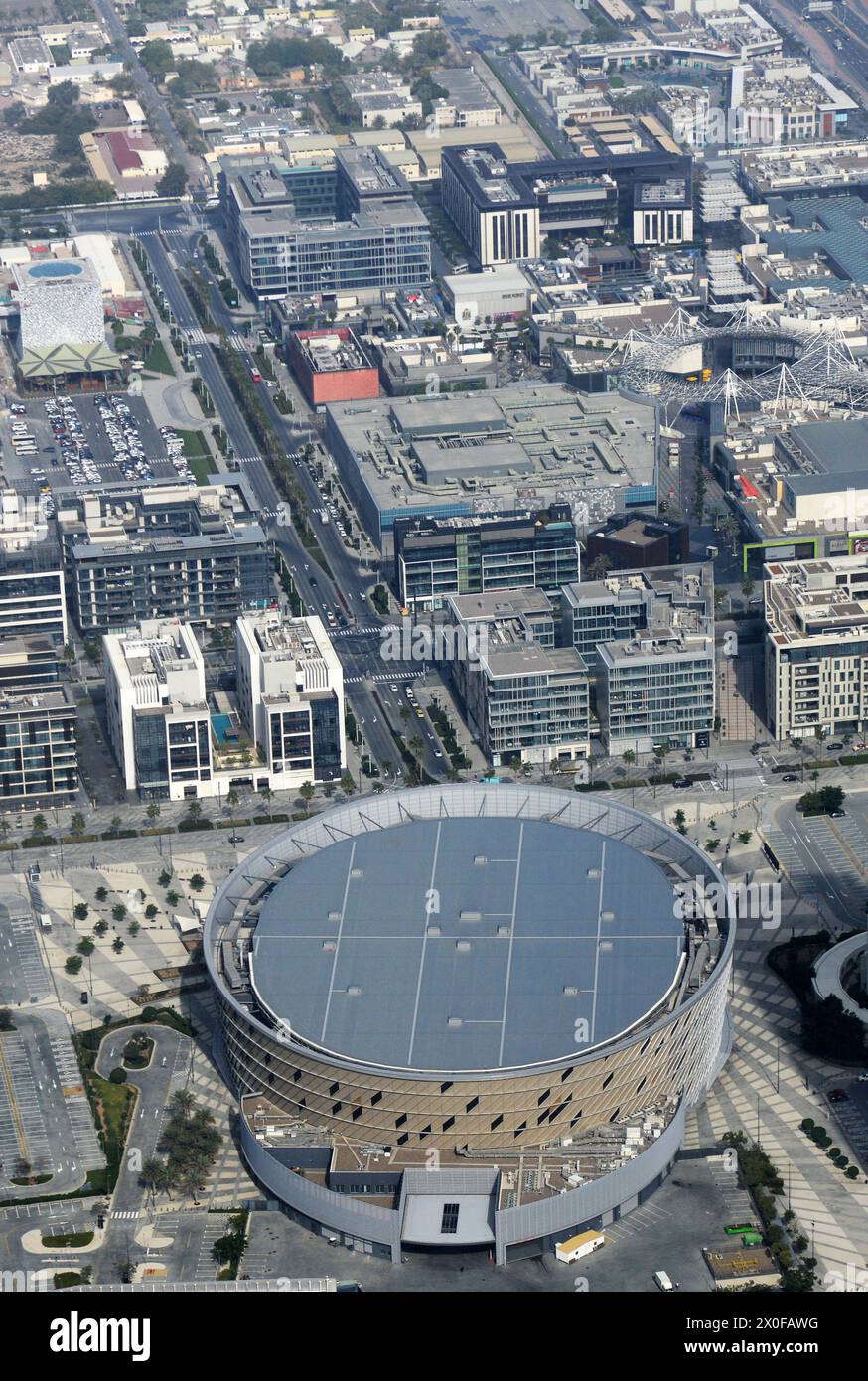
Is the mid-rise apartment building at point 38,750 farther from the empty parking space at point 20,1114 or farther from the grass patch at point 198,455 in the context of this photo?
the grass patch at point 198,455

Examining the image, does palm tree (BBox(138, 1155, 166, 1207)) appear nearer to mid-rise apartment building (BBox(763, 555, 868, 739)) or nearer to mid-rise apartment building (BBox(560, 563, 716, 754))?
mid-rise apartment building (BBox(560, 563, 716, 754))

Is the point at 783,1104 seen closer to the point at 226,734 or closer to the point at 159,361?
the point at 226,734

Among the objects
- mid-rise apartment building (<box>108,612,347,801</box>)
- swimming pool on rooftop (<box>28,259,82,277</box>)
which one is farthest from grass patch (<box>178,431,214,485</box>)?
mid-rise apartment building (<box>108,612,347,801</box>)

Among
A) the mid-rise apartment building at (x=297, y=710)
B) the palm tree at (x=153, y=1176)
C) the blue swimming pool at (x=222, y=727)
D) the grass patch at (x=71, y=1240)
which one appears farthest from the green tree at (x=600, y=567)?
the grass patch at (x=71, y=1240)

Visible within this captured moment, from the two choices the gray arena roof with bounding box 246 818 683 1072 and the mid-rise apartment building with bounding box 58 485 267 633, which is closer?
the gray arena roof with bounding box 246 818 683 1072
